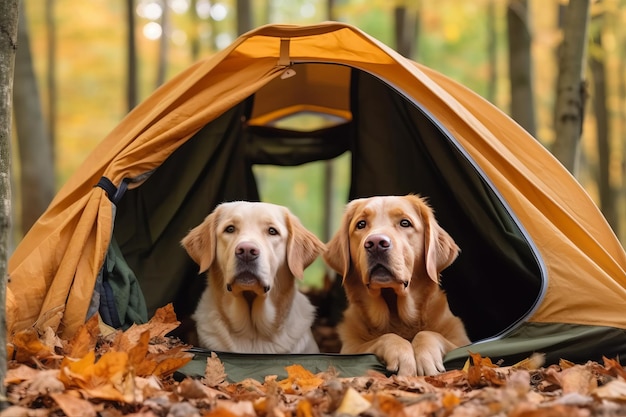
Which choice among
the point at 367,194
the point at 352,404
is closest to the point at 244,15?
the point at 367,194

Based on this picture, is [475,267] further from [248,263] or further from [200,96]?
[200,96]

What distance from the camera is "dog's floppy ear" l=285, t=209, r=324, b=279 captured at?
439 cm

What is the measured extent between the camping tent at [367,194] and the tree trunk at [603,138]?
5153 millimetres

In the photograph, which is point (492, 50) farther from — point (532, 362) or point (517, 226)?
point (532, 362)

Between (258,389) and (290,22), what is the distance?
47.0 feet

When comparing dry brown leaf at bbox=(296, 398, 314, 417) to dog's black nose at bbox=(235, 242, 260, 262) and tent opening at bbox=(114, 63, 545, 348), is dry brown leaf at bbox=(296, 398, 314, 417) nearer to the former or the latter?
dog's black nose at bbox=(235, 242, 260, 262)

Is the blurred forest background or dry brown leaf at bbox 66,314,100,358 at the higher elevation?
the blurred forest background

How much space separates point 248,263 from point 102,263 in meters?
0.86

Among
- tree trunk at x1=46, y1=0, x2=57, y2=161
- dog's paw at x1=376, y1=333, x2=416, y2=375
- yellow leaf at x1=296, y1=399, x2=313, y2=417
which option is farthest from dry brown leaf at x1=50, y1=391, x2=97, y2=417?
tree trunk at x1=46, y1=0, x2=57, y2=161

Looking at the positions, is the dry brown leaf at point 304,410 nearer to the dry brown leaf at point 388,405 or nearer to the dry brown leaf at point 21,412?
the dry brown leaf at point 388,405

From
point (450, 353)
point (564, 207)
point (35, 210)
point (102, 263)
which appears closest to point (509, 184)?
point (564, 207)

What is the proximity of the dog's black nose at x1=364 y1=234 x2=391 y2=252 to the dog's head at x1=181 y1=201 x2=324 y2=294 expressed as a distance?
66 cm

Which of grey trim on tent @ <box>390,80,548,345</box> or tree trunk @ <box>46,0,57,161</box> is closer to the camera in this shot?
grey trim on tent @ <box>390,80,548,345</box>

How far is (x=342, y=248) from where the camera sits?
4.37 meters
